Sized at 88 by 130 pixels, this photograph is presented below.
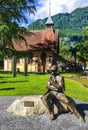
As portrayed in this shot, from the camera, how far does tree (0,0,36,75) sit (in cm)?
3550

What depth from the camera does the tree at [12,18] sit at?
35500mm

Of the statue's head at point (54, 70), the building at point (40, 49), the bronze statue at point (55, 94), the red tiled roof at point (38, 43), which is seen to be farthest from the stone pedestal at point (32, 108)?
the building at point (40, 49)

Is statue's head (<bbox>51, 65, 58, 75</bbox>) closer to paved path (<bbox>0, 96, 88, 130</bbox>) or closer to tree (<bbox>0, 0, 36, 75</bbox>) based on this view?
paved path (<bbox>0, 96, 88, 130</bbox>)

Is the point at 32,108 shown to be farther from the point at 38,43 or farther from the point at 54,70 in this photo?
the point at 38,43

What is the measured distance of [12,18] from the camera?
37.4 metres

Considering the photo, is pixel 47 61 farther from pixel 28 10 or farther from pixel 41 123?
pixel 41 123

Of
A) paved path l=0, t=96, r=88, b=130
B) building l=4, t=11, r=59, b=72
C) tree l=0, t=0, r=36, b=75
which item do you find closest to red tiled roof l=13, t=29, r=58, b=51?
building l=4, t=11, r=59, b=72

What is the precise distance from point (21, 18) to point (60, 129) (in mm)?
28266

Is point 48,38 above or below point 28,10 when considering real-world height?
below

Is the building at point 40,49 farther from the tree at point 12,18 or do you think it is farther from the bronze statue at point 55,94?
the bronze statue at point 55,94

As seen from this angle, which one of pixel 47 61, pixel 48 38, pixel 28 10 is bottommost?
pixel 47 61

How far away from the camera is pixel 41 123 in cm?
1233

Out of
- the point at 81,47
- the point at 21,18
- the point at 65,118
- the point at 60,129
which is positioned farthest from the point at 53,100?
the point at 81,47

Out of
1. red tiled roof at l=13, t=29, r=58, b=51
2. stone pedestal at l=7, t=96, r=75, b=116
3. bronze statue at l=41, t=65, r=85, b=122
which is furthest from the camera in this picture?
red tiled roof at l=13, t=29, r=58, b=51
